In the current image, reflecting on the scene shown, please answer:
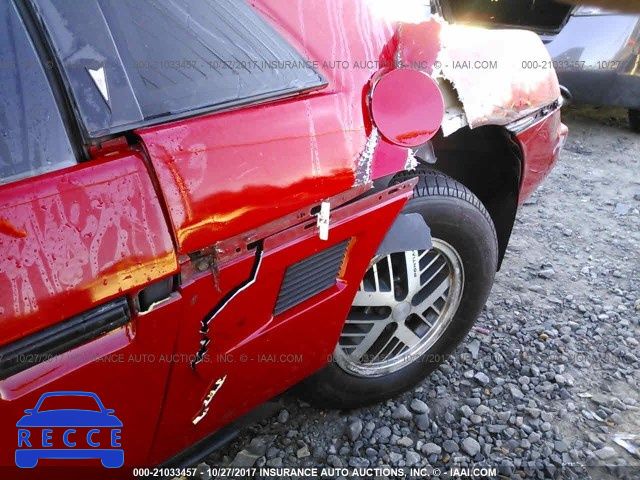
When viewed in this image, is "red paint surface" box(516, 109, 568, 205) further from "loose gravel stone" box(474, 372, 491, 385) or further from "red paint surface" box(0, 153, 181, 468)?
"red paint surface" box(0, 153, 181, 468)

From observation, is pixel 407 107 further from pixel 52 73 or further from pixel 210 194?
pixel 52 73

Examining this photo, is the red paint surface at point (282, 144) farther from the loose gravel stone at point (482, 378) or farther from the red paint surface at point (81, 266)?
the loose gravel stone at point (482, 378)

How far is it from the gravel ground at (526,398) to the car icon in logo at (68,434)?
2.47ft

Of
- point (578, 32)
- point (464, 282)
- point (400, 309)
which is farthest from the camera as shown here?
point (578, 32)

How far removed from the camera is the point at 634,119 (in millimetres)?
5113

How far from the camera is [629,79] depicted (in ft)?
14.9

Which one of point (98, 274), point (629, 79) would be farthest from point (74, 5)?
point (629, 79)

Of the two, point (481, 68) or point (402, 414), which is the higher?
point (481, 68)

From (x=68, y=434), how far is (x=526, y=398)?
1.80 m

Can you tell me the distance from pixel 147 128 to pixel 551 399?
6.49ft

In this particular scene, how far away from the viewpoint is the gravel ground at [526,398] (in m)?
1.92

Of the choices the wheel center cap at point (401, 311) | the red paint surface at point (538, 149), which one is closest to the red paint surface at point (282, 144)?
the wheel center cap at point (401, 311)

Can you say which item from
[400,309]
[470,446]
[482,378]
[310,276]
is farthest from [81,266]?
[482,378]

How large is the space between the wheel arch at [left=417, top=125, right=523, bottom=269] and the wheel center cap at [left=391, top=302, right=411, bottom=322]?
1.83 feet
